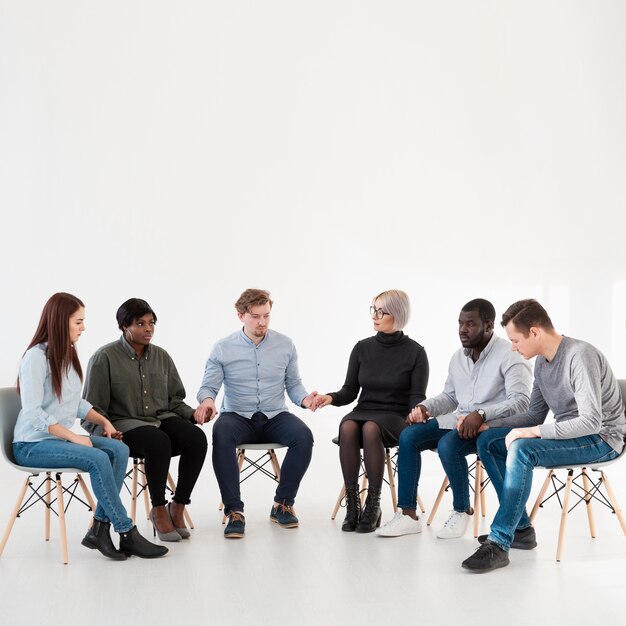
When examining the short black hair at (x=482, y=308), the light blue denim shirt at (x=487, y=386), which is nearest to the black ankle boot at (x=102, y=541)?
the light blue denim shirt at (x=487, y=386)

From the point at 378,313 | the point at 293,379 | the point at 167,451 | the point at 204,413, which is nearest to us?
the point at 167,451

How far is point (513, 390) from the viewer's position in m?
3.89

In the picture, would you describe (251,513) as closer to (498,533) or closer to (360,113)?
(498,533)

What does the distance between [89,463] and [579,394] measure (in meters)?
1.89

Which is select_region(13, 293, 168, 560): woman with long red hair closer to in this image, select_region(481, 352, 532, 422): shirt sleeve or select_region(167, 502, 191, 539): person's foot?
select_region(167, 502, 191, 539): person's foot

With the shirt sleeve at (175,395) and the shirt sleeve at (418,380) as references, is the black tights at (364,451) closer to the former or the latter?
the shirt sleeve at (418,380)

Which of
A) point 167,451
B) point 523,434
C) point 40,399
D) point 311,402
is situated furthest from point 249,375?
point 523,434

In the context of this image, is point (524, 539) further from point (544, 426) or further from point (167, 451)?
point (167, 451)

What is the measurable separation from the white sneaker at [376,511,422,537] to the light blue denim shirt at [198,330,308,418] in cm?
77

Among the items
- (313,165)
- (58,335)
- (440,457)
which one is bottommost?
(440,457)

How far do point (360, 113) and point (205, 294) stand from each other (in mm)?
2162

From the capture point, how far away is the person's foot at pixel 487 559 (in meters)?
3.35

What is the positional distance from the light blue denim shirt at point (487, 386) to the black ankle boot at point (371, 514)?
1.44 ft

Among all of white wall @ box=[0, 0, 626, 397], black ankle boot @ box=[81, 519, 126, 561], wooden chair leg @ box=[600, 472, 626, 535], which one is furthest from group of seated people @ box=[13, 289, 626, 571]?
white wall @ box=[0, 0, 626, 397]
